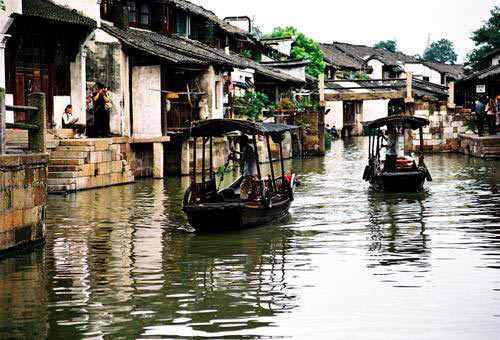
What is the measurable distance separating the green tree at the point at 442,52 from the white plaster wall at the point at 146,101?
118 metres

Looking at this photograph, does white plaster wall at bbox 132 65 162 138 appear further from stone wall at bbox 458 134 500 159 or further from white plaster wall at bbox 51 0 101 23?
stone wall at bbox 458 134 500 159

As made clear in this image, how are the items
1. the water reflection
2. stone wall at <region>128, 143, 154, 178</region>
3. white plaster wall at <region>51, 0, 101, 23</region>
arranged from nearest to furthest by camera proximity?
the water reflection < white plaster wall at <region>51, 0, 101, 23</region> < stone wall at <region>128, 143, 154, 178</region>

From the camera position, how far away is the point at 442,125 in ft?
148

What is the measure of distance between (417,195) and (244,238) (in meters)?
8.61

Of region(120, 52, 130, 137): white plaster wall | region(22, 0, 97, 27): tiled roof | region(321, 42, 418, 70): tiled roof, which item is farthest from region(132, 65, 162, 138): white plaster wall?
region(321, 42, 418, 70): tiled roof

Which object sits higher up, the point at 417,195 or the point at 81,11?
the point at 81,11

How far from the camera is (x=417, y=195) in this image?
76.5ft

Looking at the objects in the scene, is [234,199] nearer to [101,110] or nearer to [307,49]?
[101,110]

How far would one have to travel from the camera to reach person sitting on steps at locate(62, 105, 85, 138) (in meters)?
25.8

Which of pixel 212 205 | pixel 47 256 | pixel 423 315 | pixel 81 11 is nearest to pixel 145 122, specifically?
pixel 81 11

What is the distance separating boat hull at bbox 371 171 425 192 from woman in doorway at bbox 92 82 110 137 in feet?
26.0

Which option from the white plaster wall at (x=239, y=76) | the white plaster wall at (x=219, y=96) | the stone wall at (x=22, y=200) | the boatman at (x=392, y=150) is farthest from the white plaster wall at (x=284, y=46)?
the stone wall at (x=22, y=200)

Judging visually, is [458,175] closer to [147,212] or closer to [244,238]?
[147,212]

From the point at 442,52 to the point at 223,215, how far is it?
5235 inches
